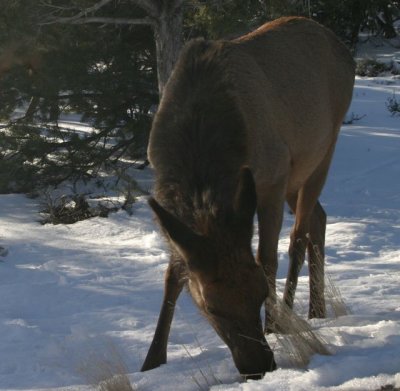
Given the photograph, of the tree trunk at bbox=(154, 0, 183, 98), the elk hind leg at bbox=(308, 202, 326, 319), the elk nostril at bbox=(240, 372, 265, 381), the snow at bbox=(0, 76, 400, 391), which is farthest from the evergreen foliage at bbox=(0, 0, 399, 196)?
the elk nostril at bbox=(240, 372, 265, 381)

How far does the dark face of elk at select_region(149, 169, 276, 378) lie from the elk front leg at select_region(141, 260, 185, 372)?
104 centimetres

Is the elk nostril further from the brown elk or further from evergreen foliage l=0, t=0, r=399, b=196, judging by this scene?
evergreen foliage l=0, t=0, r=399, b=196

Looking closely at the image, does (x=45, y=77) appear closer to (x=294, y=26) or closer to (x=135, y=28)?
(x=135, y=28)

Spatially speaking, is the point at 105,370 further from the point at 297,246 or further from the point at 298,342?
the point at 297,246

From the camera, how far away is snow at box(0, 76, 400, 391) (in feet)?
12.6

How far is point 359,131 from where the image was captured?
1309cm

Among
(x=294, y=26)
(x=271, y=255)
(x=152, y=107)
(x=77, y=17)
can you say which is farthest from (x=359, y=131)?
(x=271, y=255)

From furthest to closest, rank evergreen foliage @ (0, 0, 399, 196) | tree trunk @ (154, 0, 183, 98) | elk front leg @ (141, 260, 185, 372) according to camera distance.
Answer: evergreen foliage @ (0, 0, 399, 196) < tree trunk @ (154, 0, 183, 98) < elk front leg @ (141, 260, 185, 372)

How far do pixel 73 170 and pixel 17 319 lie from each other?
4.54 meters

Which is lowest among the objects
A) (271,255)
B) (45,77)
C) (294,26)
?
(271,255)

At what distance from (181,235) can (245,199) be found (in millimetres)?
366

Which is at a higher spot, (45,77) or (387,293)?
(45,77)

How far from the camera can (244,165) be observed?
4.33m

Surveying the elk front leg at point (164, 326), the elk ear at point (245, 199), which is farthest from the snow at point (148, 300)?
the elk ear at point (245, 199)
